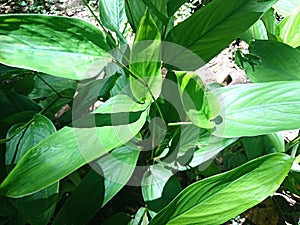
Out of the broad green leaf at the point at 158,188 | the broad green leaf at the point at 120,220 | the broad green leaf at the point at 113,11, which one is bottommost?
the broad green leaf at the point at 120,220

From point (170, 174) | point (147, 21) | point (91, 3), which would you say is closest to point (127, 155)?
point (170, 174)

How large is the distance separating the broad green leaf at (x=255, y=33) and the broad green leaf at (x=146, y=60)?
0.94ft

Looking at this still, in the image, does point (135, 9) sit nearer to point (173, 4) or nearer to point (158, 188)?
point (173, 4)

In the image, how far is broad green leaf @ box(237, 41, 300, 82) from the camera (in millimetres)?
791

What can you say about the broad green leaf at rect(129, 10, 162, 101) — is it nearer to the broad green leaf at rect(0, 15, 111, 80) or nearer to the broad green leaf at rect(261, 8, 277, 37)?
the broad green leaf at rect(0, 15, 111, 80)

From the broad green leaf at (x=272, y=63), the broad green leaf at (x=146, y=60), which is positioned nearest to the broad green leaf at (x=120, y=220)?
the broad green leaf at (x=146, y=60)

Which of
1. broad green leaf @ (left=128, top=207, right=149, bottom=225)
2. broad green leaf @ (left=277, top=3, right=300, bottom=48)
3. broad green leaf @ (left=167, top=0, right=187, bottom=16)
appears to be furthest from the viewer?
broad green leaf @ (left=277, top=3, right=300, bottom=48)

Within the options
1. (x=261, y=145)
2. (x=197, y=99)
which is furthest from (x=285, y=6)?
(x=197, y=99)

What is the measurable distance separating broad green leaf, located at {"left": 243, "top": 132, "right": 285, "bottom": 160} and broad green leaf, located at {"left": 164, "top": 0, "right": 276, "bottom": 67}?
0.22 metres

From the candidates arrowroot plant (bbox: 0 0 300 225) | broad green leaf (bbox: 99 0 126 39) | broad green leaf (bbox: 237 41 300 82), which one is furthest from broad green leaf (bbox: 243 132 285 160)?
broad green leaf (bbox: 99 0 126 39)

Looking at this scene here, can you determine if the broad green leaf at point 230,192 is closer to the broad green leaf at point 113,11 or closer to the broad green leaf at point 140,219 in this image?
the broad green leaf at point 140,219

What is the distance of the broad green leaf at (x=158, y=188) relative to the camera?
0.75 metres

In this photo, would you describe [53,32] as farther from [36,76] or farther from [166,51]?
[36,76]

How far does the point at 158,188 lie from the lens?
30.2 inches
